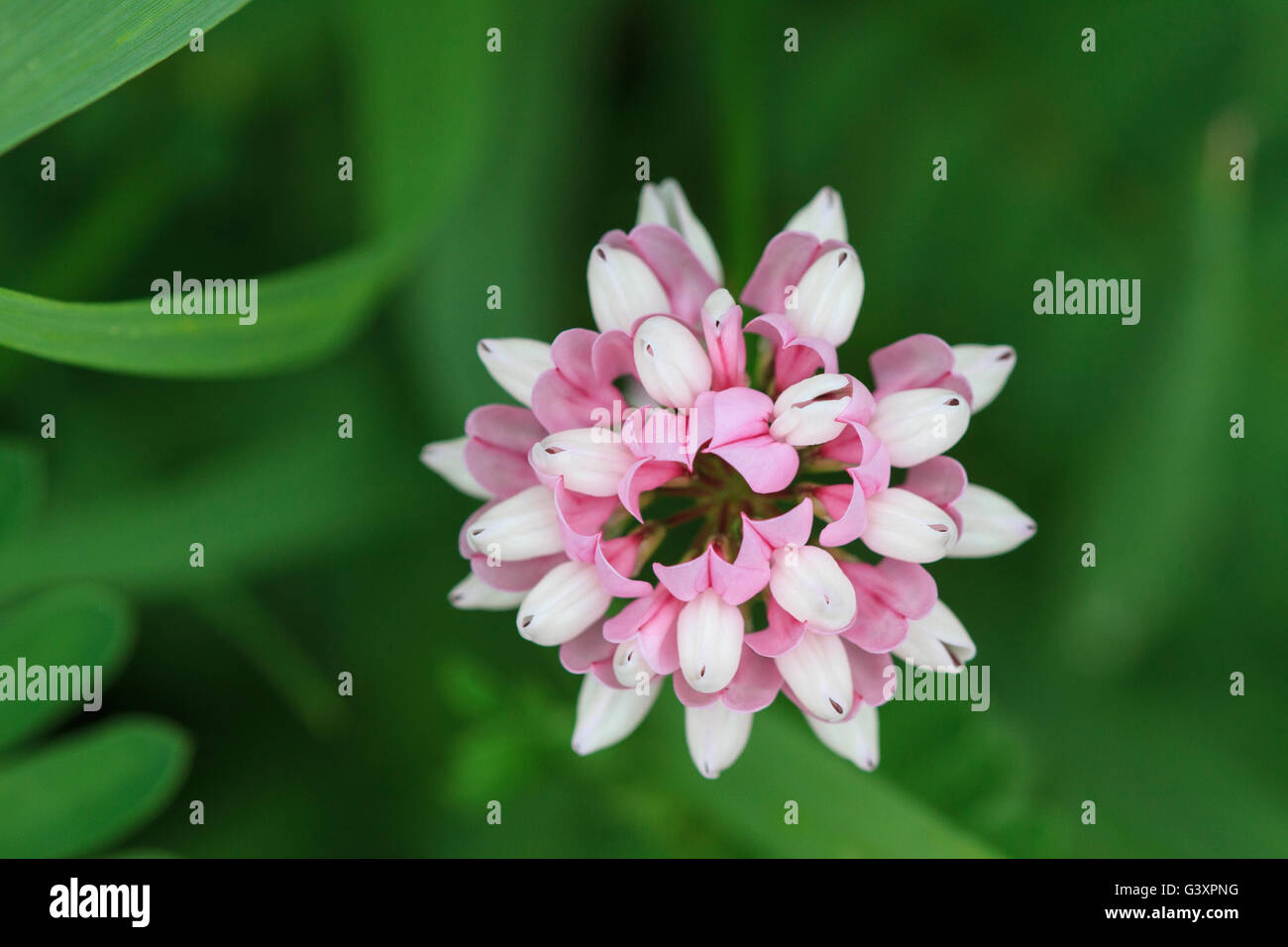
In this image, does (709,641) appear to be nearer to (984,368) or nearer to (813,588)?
(813,588)

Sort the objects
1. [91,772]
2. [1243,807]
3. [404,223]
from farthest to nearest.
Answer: [1243,807], [404,223], [91,772]

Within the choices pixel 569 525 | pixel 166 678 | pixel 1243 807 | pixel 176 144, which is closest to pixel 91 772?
pixel 166 678

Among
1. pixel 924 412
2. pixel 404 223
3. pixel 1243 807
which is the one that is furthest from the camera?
pixel 1243 807

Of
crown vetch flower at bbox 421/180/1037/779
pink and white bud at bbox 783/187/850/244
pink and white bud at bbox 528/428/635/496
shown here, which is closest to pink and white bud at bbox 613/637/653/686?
crown vetch flower at bbox 421/180/1037/779

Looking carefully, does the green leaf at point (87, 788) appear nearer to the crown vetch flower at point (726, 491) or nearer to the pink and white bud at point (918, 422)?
the crown vetch flower at point (726, 491)
